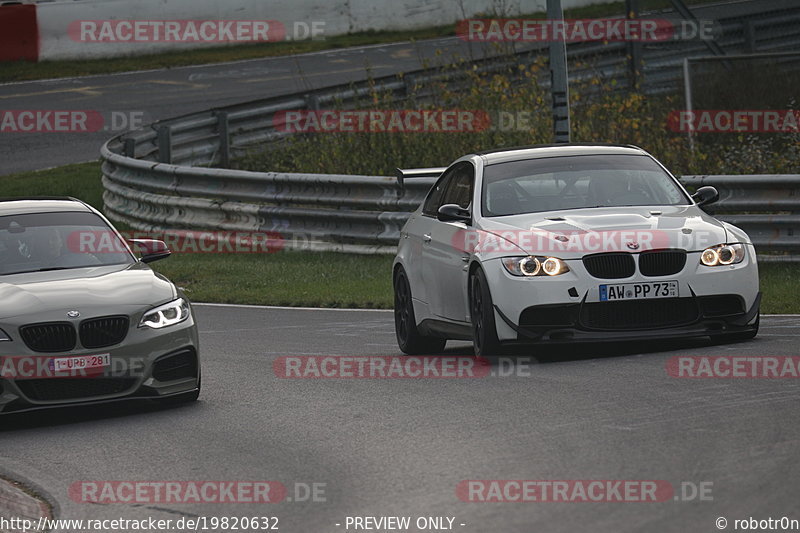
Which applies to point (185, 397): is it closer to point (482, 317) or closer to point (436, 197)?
point (482, 317)

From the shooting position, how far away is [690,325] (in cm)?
1088

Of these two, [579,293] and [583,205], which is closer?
[579,293]

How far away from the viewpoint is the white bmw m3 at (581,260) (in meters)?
10.7

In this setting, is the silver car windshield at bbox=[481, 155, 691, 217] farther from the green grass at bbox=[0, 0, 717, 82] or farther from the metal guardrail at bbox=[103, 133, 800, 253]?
the green grass at bbox=[0, 0, 717, 82]

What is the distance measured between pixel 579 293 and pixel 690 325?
2.82 feet

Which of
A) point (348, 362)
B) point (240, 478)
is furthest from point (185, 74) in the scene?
point (240, 478)

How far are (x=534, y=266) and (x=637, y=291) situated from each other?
0.72m

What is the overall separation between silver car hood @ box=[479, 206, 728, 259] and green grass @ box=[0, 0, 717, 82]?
30192mm

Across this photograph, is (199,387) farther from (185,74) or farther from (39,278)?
(185,74)

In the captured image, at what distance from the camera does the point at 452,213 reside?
11797 mm

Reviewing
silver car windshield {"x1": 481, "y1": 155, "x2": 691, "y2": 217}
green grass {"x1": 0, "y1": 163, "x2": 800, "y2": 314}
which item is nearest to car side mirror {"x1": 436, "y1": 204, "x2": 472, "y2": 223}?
silver car windshield {"x1": 481, "y1": 155, "x2": 691, "y2": 217}

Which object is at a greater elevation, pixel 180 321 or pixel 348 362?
pixel 180 321

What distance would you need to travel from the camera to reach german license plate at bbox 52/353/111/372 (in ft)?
33.0

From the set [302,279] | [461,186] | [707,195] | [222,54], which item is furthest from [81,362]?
[222,54]
